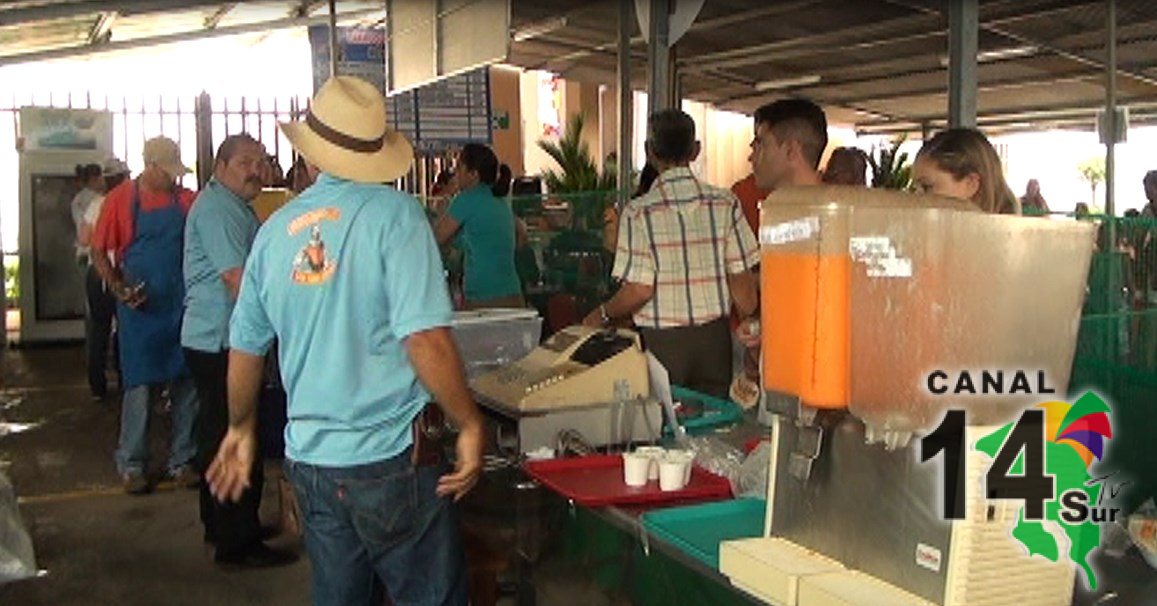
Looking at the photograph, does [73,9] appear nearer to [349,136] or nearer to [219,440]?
[219,440]

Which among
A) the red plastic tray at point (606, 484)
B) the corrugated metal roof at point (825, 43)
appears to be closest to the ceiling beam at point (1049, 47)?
the corrugated metal roof at point (825, 43)

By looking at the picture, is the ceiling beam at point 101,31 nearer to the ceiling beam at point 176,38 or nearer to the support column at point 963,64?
the ceiling beam at point 176,38

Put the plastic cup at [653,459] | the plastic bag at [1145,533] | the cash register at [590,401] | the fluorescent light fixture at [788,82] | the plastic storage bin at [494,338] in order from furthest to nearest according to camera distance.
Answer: the fluorescent light fixture at [788,82] < the plastic storage bin at [494,338] < the cash register at [590,401] < the plastic cup at [653,459] < the plastic bag at [1145,533]

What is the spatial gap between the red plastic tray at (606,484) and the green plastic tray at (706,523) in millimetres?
110

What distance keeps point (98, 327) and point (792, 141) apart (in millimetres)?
5927

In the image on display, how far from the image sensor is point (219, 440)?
14.5 ft

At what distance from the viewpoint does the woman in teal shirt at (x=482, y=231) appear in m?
5.94

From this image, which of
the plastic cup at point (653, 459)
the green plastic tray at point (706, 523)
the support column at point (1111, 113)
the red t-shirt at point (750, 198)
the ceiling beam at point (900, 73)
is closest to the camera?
the green plastic tray at point (706, 523)

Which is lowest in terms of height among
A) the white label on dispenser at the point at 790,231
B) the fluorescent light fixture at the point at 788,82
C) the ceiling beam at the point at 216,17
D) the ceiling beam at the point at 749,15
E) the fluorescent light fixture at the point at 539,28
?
the white label on dispenser at the point at 790,231

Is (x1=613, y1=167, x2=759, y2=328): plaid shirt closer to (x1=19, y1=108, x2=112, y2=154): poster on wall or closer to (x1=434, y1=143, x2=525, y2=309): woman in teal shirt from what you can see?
(x1=434, y1=143, x2=525, y2=309): woman in teal shirt

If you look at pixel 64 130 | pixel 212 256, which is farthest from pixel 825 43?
pixel 64 130

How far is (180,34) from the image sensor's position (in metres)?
12.5

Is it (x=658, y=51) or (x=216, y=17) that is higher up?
(x=216, y=17)

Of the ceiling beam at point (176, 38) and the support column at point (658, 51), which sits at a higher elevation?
the ceiling beam at point (176, 38)
